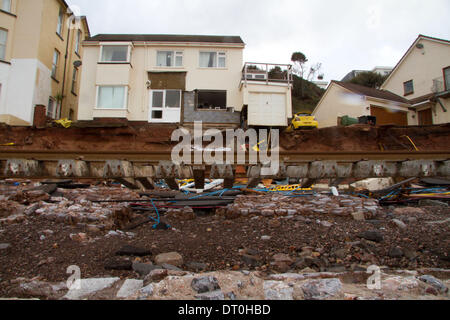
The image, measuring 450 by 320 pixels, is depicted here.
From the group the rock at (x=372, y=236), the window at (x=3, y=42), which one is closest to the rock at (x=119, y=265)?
the rock at (x=372, y=236)

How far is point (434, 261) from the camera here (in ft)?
12.8

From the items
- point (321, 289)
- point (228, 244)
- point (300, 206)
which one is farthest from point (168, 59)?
point (321, 289)

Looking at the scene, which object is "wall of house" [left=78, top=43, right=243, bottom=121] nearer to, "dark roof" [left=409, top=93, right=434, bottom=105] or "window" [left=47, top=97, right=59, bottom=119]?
"window" [left=47, top=97, right=59, bottom=119]

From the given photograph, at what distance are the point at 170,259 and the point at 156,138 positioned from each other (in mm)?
11366

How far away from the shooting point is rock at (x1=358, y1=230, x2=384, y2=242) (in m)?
4.79

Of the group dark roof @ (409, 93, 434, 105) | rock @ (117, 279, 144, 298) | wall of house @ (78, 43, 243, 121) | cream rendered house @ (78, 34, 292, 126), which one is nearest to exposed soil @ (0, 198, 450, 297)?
rock @ (117, 279, 144, 298)

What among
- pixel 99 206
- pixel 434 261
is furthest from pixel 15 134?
pixel 434 261

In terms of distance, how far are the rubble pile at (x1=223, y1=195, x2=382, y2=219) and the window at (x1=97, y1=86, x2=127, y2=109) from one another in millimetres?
16011

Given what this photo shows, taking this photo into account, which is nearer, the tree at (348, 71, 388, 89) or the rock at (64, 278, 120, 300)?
the rock at (64, 278, 120, 300)

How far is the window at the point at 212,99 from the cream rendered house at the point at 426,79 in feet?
63.9

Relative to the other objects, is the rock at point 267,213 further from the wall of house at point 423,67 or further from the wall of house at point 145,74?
the wall of house at point 423,67

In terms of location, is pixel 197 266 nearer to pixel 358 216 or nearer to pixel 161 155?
pixel 161 155

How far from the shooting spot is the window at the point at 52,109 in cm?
2048
